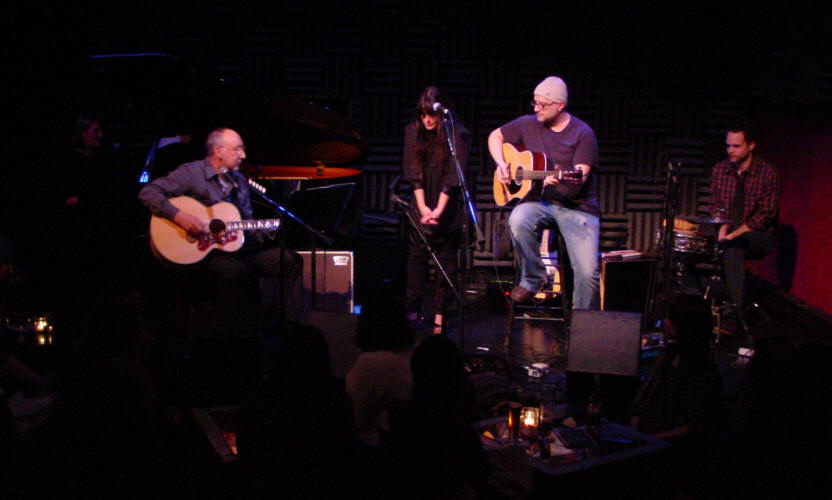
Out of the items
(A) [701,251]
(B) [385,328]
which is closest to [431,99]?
(A) [701,251]

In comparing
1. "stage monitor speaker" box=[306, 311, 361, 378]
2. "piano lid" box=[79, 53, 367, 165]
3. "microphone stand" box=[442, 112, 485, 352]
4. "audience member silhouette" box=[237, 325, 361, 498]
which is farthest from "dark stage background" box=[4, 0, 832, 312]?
"audience member silhouette" box=[237, 325, 361, 498]

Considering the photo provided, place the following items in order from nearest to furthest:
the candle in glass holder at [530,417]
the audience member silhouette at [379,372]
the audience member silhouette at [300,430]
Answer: the audience member silhouette at [300,430], the audience member silhouette at [379,372], the candle in glass holder at [530,417]

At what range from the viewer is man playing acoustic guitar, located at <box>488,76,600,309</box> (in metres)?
5.62

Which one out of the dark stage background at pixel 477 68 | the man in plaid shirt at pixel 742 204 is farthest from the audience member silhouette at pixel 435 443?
the dark stage background at pixel 477 68

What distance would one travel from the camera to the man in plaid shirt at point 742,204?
247 inches

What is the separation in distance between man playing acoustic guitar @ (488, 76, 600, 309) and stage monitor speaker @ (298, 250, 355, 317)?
1549 millimetres

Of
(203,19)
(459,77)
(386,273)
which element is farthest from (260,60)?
(386,273)

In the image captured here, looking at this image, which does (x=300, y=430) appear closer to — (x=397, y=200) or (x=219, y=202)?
(x=397, y=200)

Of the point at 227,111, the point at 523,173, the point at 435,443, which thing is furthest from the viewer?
the point at 523,173

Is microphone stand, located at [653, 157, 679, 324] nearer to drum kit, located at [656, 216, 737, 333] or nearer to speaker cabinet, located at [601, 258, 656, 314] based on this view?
drum kit, located at [656, 216, 737, 333]

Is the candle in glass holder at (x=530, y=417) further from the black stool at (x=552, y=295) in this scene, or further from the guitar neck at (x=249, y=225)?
the guitar neck at (x=249, y=225)

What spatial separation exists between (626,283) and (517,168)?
1.41 m

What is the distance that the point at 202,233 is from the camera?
5.40 m

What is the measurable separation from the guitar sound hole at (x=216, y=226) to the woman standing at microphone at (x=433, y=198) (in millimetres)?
1541
